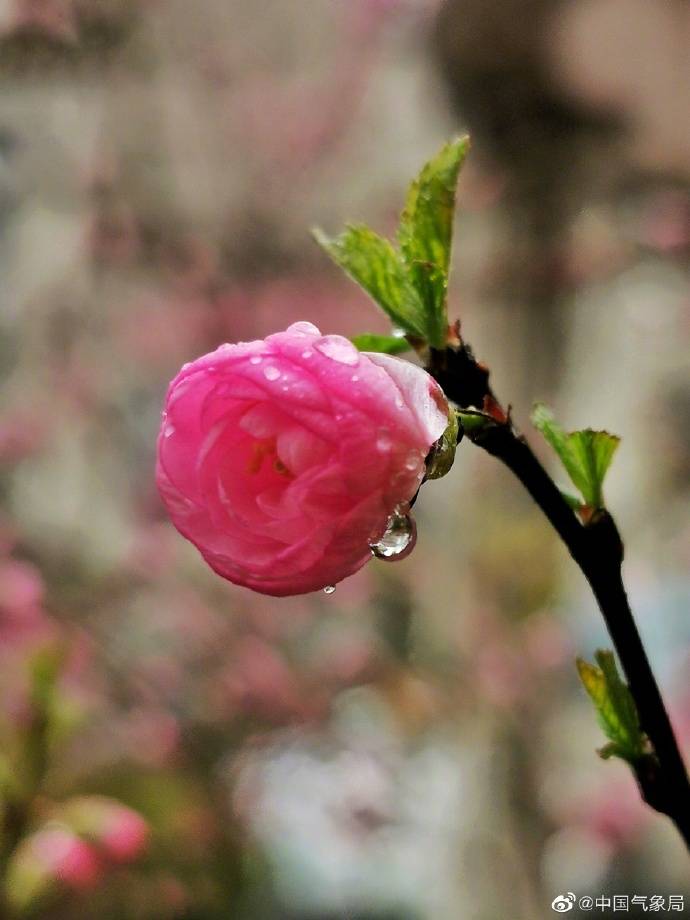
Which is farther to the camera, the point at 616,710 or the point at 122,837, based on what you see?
the point at 122,837

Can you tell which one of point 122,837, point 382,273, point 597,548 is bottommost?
point 122,837

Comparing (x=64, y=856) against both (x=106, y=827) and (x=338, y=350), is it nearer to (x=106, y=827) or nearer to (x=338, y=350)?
(x=106, y=827)

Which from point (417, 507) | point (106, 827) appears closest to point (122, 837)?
point (106, 827)

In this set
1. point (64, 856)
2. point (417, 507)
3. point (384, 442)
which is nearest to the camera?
point (384, 442)

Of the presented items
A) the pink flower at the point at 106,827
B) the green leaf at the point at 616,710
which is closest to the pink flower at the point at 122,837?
the pink flower at the point at 106,827

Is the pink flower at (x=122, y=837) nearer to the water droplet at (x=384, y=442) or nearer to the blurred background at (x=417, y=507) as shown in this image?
the blurred background at (x=417, y=507)

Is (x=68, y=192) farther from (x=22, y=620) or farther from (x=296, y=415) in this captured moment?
(x=296, y=415)

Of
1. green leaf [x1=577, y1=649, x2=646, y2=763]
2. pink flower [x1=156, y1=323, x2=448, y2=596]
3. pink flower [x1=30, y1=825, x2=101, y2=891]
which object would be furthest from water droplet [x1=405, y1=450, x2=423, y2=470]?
pink flower [x1=30, y1=825, x2=101, y2=891]
